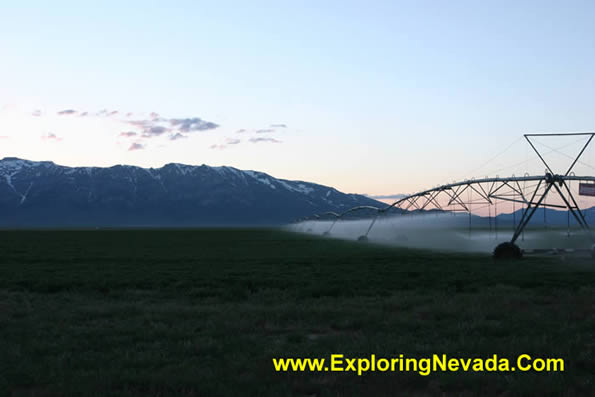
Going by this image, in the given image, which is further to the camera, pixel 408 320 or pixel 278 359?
pixel 408 320

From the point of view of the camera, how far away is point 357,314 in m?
14.5

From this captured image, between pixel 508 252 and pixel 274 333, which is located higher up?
pixel 508 252

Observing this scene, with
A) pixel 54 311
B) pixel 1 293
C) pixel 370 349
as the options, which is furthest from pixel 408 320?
pixel 1 293

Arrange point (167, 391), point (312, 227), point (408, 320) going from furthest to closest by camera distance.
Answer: point (312, 227), point (408, 320), point (167, 391)

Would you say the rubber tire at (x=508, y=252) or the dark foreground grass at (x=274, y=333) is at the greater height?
the rubber tire at (x=508, y=252)

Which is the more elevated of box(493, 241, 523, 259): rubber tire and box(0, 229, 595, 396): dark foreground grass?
box(493, 241, 523, 259): rubber tire

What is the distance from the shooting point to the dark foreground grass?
853 cm

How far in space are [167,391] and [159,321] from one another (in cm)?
599

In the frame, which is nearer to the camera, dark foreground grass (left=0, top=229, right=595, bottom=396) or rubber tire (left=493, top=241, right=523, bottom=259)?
dark foreground grass (left=0, top=229, right=595, bottom=396)

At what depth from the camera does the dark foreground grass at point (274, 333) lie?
853cm

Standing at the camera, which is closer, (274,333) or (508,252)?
(274,333)

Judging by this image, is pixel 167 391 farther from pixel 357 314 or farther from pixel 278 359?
pixel 357 314

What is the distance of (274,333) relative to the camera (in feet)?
41.3

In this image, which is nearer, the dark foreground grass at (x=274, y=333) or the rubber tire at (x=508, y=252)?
the dark foreground grass at (x=274, y=333)
